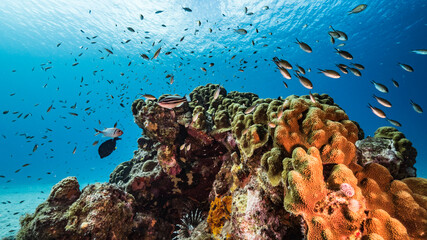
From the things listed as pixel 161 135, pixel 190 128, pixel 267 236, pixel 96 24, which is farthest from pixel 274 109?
pixel 96 24

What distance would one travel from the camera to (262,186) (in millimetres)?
3104

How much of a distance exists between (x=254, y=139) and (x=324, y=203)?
67.6 inches

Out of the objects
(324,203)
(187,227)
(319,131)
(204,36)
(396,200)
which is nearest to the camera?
(324,203)

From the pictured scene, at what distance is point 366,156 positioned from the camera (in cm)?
312

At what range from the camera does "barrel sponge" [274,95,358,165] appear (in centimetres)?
242

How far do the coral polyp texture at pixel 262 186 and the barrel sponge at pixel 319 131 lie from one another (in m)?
0.02

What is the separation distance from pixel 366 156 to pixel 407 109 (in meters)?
103

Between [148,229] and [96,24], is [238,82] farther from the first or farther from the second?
[148,229]

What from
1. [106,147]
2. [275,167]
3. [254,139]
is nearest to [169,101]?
[254,139]

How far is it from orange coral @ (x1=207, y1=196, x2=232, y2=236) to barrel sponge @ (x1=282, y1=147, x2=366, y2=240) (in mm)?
2357

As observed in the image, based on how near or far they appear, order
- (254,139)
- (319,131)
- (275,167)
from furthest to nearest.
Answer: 1. (254,139)
2. (275,167)
3. (319,131)

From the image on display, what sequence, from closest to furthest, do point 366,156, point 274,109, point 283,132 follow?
1. point 283,132
2. point 366,156
3. point 274,109

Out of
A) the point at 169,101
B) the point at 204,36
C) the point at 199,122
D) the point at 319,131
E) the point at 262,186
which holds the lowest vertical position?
the point at 262,186

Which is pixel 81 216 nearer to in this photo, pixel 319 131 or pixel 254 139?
pixel 254 139
